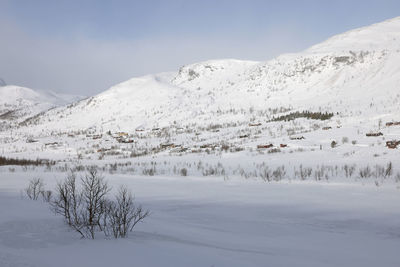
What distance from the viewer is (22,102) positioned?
388ft

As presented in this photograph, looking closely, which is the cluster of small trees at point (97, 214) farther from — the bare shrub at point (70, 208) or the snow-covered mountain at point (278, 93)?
the snow-covered mountain at point (278, 93)

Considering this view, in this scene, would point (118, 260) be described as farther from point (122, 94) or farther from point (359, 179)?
point (122, 94)

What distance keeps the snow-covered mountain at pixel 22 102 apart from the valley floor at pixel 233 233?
101 metres

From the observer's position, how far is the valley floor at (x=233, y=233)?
8.32ft

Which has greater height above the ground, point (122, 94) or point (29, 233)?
point (122, 94)

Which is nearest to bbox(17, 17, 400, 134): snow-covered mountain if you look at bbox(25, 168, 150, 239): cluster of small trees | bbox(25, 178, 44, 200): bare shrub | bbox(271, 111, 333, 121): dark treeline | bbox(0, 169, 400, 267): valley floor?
bbox(271, 111, 333, 121): dark treeline

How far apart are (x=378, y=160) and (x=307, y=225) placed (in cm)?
795

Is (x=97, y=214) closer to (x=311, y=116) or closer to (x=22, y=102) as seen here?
(x=311, y=116)

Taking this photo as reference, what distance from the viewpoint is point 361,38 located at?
145 ft

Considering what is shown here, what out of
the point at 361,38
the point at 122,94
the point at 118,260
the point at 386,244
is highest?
the point at 361,38

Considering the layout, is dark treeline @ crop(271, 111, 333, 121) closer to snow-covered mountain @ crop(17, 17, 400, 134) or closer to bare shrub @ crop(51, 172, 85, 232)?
snow-covered mountain @ crop(17, 17, 400, 134)

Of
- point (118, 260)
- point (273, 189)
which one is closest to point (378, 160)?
point (273, 189)

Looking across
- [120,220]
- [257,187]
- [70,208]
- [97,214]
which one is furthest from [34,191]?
[257,187]

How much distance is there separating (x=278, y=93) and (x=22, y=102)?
11774 centimetres
